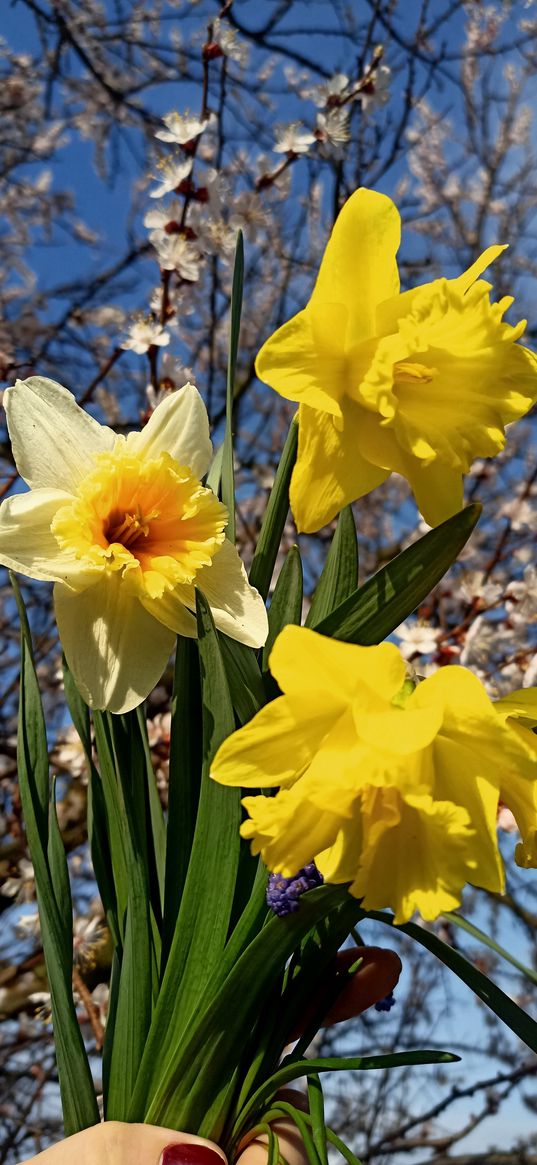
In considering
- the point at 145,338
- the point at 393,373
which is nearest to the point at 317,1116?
the point at 393,373

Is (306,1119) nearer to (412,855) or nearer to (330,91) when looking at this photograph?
(412,855)

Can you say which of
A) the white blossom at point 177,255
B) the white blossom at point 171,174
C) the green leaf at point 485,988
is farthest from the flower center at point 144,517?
the white blossom at point 171,174

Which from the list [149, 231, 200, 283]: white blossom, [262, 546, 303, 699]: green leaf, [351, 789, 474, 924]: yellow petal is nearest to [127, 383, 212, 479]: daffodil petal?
[262, 546, 303, 699]: green leaf

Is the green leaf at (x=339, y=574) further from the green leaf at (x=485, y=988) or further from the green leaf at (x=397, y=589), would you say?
the green leaf at (x=485, y=988)

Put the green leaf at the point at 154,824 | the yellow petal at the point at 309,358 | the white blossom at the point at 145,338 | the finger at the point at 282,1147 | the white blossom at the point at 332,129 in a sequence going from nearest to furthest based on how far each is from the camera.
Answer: the yellow petal at the point at 309,358, the finger at the point at 282,1147, the green leaf at the point at 154,824, the white blossom at the point at 145,338, the white blossom at the point at 332,129

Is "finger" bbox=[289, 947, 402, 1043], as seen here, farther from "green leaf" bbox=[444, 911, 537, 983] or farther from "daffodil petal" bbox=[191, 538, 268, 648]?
"daffodil petal" bbox=[191, 538, 268, 648]

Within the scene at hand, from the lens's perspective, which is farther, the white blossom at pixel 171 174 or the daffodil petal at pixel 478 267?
the white blossom at pixel 171 174
